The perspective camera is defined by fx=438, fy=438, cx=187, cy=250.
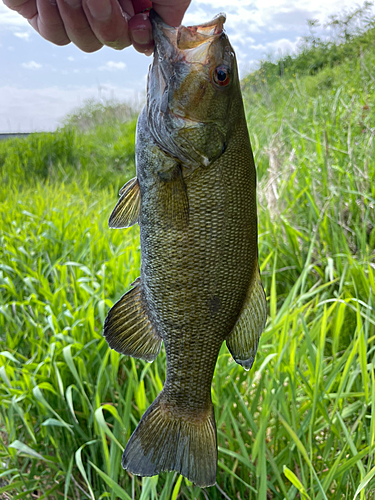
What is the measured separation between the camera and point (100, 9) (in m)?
1.27

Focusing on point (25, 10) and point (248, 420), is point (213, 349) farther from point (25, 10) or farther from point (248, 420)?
point (25, 10)

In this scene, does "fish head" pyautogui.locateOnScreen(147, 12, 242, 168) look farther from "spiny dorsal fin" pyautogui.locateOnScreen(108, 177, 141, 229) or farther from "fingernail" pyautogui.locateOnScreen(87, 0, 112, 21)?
"fingernail" pyautogui.locateOnScreen(87, 0, 112, 21)

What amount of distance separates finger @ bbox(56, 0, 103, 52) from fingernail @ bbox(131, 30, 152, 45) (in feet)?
0.86

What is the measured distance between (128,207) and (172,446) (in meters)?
0.65

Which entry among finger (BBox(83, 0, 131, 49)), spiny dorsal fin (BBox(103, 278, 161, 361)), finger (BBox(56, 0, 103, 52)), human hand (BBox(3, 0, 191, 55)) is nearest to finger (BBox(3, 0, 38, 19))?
human hand (BBox(3, 0, 191, 55))

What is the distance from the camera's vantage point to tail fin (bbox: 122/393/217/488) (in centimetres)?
111

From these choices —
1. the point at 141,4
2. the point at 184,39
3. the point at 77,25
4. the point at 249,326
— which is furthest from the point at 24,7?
the point at 249,326

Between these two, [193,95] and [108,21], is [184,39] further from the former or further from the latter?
[108,21]

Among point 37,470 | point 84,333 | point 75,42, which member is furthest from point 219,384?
point 75,42

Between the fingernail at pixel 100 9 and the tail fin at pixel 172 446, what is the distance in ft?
3.66

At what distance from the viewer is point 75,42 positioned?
58.6 inches

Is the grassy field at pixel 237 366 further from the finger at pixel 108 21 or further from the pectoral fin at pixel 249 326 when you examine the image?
the finger at pixel 108 21

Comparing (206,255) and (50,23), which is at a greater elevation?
(50,23)

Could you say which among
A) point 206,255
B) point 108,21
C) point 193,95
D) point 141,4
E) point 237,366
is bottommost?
point 237,366
